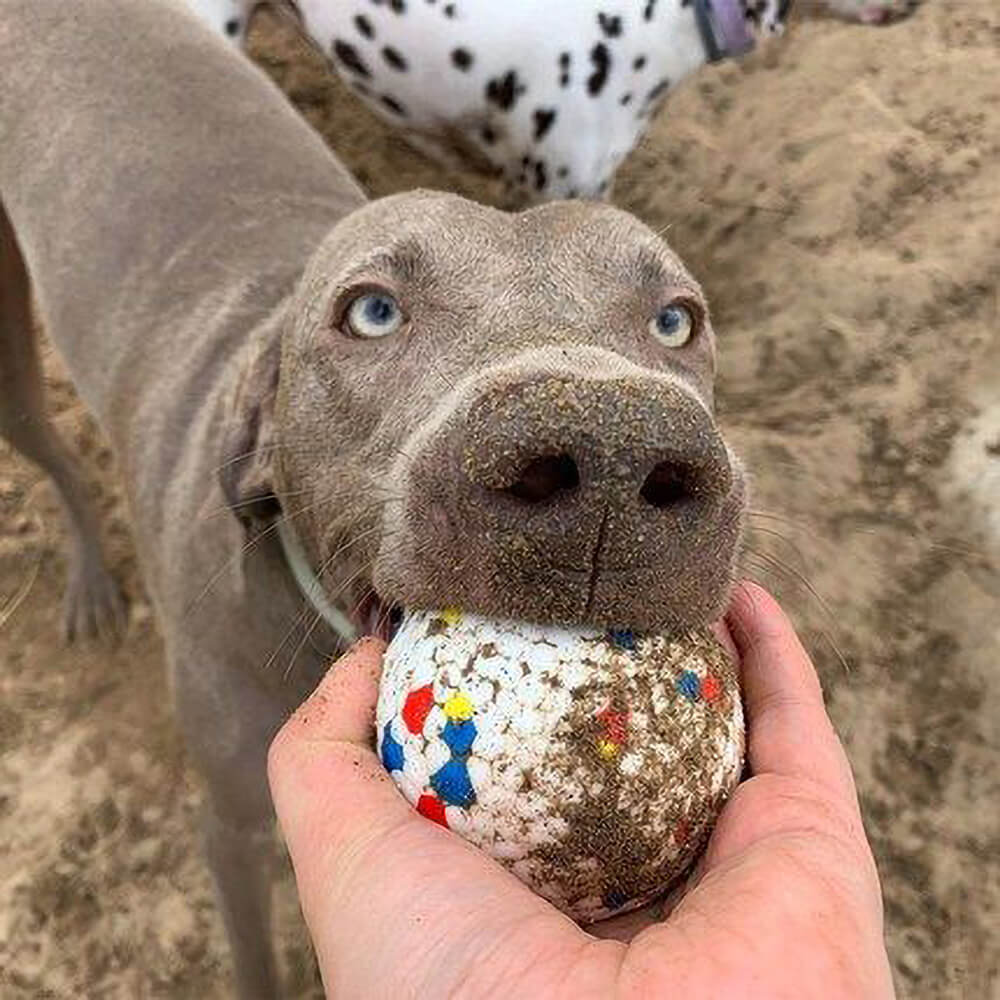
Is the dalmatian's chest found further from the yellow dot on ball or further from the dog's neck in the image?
the yellow dot on ball

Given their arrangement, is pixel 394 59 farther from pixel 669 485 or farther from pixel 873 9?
pixel 669 485

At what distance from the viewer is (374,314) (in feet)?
6.69

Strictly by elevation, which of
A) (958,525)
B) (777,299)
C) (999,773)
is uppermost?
(777,299)

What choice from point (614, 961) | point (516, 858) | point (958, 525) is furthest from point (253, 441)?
point (958, 525)

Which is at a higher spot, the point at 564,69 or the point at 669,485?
the point at 669,485

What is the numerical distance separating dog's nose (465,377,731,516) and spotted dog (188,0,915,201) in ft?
8.68

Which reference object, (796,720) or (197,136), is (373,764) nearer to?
(796,720)

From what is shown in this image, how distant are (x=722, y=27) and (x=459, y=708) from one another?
3.03 meters

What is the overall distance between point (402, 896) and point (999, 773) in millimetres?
2411

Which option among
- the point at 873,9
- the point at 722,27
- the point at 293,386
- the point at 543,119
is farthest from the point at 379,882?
the point at 873,9

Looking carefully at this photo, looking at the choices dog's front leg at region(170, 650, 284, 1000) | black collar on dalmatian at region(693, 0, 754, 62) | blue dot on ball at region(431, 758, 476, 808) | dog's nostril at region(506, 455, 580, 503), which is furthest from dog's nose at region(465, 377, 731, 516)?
black collar on dalmatian at region(693, 0, 754, 62)

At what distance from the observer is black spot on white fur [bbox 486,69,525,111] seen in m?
3.81

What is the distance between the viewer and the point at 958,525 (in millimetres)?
3514

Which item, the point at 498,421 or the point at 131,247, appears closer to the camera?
the point at 498,421
